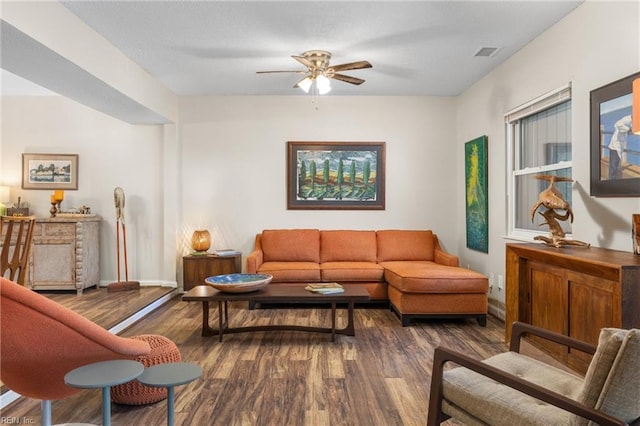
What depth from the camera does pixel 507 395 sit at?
1.55m

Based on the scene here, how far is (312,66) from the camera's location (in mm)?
3873

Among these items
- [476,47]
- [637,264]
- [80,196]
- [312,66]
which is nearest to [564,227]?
[637,264]

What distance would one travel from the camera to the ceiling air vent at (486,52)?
3863 mm

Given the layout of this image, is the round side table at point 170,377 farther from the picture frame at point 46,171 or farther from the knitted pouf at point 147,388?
the picture frame at point 46,171

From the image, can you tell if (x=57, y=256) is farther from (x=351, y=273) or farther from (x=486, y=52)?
(x=486, y=52)

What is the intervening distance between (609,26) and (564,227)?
1.54 meters

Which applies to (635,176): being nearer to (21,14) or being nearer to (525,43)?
(525,43)

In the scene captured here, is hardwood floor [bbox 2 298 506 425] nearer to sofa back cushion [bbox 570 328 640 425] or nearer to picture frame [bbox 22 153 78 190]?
sofa back cushion [bbox 570 328 640 425]

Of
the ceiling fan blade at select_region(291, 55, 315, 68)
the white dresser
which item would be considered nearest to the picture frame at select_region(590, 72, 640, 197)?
the ceiling fan blade at select_region(291, 55, 315, 68)

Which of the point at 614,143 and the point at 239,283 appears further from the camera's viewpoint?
the point at 239,283

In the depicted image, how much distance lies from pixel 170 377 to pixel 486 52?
3898mm

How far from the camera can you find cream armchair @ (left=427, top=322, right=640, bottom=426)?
1.24 meters

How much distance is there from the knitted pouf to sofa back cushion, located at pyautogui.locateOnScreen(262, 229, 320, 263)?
2.65 metres

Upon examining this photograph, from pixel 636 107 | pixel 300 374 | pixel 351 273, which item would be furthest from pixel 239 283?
pixel 636 107
